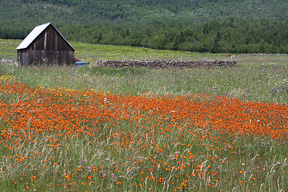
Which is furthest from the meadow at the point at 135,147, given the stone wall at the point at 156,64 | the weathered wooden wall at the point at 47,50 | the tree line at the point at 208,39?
the tree line at the point at 208,39

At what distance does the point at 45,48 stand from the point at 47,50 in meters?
0.31

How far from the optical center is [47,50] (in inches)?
1168

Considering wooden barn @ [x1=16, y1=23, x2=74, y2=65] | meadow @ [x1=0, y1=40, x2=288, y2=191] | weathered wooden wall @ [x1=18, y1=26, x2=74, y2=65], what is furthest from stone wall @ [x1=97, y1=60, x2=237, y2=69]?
meadow @ [x1=0, y1=40, x2=288, y2=191]

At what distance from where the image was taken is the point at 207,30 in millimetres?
114750

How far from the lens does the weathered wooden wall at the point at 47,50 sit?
28997 millimetres

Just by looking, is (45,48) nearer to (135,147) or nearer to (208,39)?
(135,147)

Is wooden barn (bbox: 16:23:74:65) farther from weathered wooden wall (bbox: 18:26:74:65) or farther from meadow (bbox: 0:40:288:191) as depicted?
meadow (bbox: 0:40:288:191)

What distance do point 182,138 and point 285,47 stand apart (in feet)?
288

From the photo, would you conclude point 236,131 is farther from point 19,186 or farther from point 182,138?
point 19,186

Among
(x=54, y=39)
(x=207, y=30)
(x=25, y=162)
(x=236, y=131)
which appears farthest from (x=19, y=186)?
(x=207, y=30)

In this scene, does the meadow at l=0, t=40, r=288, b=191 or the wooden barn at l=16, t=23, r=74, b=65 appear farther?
the wooden barn at l=16, t=23, r=74, b=65

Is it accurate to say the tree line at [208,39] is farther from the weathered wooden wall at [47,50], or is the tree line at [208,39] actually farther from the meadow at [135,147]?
the meadow at [135,147]

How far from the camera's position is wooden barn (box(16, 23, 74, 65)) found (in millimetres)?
28967

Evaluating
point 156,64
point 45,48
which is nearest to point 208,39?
point 156,64
